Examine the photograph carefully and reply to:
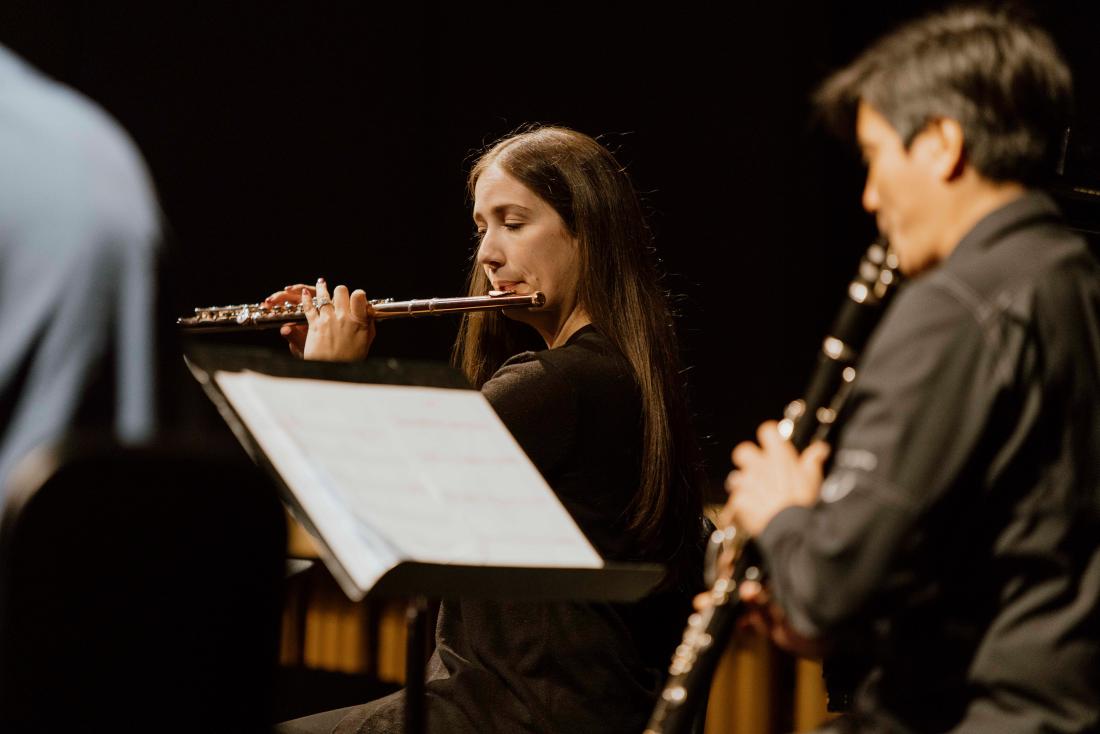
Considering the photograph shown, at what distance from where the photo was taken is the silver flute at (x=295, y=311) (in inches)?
85.0

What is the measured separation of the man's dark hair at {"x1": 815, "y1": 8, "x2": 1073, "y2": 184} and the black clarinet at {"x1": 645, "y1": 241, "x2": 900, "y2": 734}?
0.14 m

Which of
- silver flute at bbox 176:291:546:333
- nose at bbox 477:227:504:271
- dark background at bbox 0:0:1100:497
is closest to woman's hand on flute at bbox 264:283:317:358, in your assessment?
silver flute at bbox 176:291:546:333

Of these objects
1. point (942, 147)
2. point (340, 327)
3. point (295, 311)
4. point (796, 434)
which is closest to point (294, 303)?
point (295, 311)

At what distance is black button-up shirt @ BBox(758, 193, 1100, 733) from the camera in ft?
3.21

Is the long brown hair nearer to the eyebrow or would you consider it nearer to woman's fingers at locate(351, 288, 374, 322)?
the eyebrow

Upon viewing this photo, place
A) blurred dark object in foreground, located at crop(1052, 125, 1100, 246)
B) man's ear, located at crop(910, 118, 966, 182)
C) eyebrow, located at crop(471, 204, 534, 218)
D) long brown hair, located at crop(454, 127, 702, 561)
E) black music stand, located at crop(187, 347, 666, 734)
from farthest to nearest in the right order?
1. eyebrow, located at crop(471, 204, 534, 218)
2. long brown hair, located at crop(454, 127, 702, 561)
3. blurred dark object in foreground, located at crop(1052, 125, 1100, 246)
4. black music stand, located at crop(187, 347, 666, 734)
5. man's ear, located at crop(910, 118, 966, 182)

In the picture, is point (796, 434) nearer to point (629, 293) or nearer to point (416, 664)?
point (416, 664)

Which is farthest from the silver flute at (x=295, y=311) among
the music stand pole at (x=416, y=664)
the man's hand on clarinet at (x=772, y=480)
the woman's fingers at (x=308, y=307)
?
the man's hand on clarinet at (x=772, y=480)

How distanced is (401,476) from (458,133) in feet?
8.97

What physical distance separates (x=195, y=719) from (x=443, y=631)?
3.57 ft

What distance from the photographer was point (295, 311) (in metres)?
2.42

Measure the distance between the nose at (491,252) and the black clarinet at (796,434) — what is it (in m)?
0.96

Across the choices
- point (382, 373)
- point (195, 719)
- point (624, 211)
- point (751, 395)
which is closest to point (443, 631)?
point (382, 373)

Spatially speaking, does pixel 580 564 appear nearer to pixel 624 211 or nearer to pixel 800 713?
pixel 624 211
